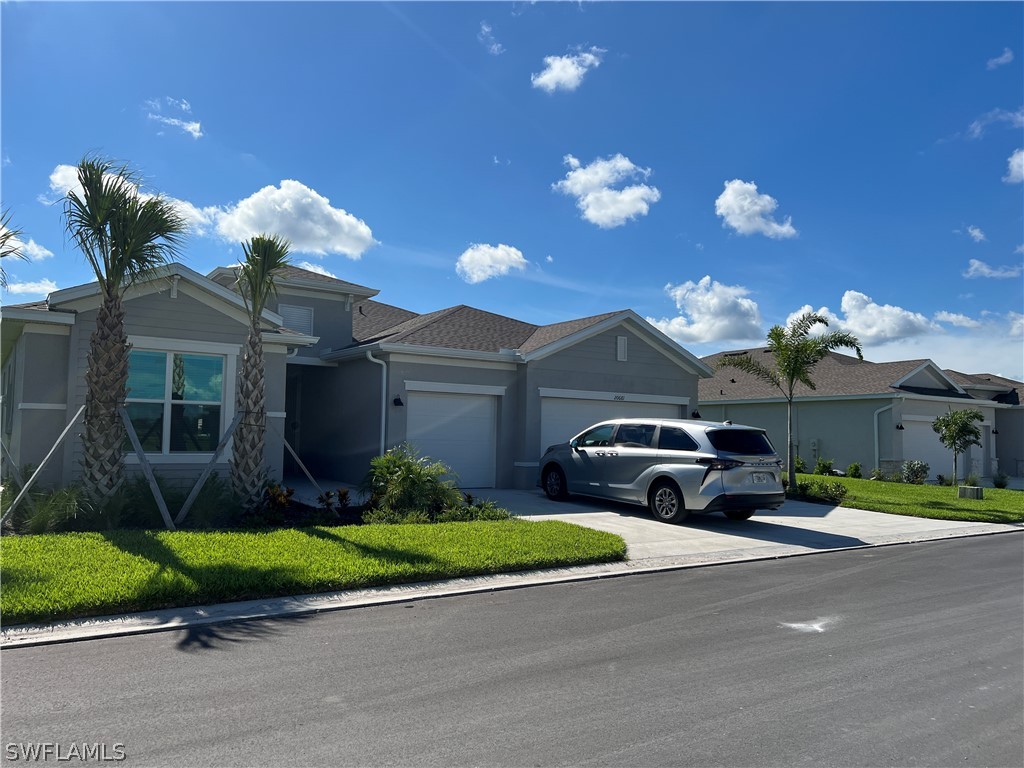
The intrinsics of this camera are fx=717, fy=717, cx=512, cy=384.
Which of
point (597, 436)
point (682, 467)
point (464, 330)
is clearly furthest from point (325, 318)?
point (682, 467)

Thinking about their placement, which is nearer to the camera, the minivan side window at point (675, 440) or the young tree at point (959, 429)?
the minivan side window at point (675, 440)

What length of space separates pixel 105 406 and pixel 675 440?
8777 millimetres

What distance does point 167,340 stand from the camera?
490 inches

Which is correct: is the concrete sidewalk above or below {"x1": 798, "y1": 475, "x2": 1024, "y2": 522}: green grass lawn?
below

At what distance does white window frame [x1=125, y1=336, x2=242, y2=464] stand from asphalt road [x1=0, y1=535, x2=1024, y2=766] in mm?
7348

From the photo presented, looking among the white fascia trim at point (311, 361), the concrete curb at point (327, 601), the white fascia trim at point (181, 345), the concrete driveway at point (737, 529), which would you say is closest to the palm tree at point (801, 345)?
the concrete driveway at point (737, 529)

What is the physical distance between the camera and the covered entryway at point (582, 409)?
17.1 metres

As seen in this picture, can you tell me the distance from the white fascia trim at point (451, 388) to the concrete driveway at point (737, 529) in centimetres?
229

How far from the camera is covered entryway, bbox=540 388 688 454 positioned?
17062 millimetres

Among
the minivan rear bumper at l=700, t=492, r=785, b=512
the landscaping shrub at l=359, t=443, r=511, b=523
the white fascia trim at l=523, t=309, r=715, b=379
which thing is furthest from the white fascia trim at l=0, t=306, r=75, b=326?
the minivan rear bumper at l=700, t=492, r=785, b=512

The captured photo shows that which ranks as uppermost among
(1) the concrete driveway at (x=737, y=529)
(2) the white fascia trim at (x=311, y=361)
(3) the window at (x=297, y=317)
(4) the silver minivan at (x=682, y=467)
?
(3) the window at (x=297, y=317)

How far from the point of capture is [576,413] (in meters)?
17.6

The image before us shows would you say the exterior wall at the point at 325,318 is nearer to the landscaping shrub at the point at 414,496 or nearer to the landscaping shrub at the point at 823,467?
the landscaping shrub at the point at 414,496

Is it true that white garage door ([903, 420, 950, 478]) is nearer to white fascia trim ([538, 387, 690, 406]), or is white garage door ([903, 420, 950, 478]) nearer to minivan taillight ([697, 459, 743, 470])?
white fascia trim ([538, 387, 690, 406])
